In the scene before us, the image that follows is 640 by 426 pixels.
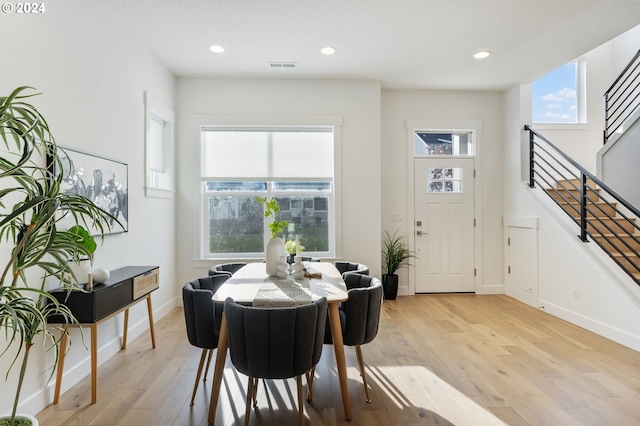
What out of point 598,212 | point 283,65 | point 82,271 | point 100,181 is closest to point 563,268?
point 598,212

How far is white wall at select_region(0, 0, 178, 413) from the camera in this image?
6.98ft

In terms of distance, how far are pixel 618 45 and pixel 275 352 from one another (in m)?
7.03

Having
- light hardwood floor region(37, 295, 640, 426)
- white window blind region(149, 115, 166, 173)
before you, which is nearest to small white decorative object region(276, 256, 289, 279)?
light hardwood floor region(37, 295, 640, 426)

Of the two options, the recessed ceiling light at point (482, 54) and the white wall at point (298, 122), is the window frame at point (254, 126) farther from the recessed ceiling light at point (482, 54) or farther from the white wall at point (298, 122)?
the recessed ceiling light at point (482, 54)

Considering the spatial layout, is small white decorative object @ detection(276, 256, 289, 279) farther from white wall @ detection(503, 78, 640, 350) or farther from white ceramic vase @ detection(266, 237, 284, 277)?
white wall @ detection(503, 78, 640, 350)

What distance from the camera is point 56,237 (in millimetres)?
1443

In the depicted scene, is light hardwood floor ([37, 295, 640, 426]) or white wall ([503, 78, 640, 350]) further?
white wall ([503, 78, 640, 350])

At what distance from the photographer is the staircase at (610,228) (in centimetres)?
344

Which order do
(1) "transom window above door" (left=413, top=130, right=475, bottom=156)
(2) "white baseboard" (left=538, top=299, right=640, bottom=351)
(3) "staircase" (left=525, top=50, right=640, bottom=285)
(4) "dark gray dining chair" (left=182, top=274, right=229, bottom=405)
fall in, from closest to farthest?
(4) "dark gray dining chair" (left=182, top=274, right=229, bottom=405), (2) "white baseboard" (left=538, top=299, right=640, bottom=351), (3) "staircase" (left=525, top=50, right=640, bottom=285), (1) "transom window above door" (left=413, top=130, right=475, bottom=156)

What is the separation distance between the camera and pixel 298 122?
461 cm

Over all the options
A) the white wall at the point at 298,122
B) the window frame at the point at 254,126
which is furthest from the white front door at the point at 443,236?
the window frame at the point at 254,126

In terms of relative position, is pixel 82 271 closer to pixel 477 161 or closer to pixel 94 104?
pixel 94 104

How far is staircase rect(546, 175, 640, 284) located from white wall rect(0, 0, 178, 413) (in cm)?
469

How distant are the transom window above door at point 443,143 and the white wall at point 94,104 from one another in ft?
11.7
